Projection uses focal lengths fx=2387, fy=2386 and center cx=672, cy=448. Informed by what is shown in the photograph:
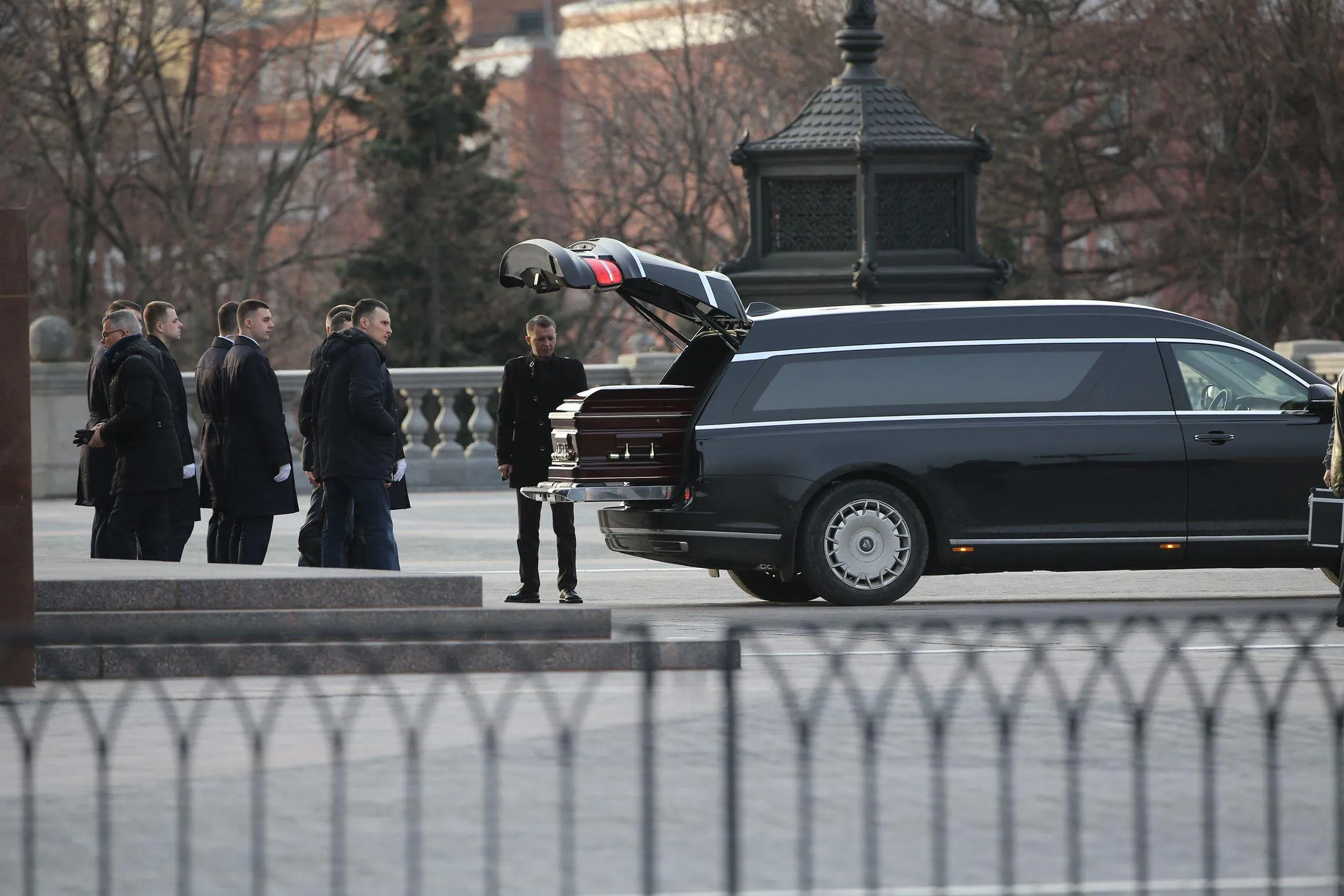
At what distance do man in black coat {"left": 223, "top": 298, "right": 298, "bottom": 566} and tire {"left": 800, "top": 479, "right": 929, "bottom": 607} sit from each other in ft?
9.70

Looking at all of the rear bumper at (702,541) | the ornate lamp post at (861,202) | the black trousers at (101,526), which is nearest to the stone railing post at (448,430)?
the ornate lamp post at (861,202)

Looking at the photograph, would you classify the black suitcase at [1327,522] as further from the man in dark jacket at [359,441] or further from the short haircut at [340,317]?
the short haircut at [340,317]

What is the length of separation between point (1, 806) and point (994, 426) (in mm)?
7522

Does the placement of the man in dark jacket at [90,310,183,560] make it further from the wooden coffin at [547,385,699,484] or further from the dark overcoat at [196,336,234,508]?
the wooden coffin at [547,385,699,484]

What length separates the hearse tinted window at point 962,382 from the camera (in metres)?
13.4

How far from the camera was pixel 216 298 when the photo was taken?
46.9 meters

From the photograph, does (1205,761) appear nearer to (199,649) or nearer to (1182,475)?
(199,649)

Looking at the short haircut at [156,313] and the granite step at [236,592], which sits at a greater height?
the short haircut at [156,313]

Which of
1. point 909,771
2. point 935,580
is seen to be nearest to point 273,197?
point 935,580

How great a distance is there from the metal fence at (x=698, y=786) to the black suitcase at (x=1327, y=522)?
2359mm

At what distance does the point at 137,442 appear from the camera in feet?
42.5

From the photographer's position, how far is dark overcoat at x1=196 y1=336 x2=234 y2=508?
13.4 meters

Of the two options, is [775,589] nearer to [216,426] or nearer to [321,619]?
[216,426]

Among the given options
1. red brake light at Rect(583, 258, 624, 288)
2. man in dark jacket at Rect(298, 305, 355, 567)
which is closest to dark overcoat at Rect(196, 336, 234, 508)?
man in dark jacket at Rect(298, 305, 355, 567)
